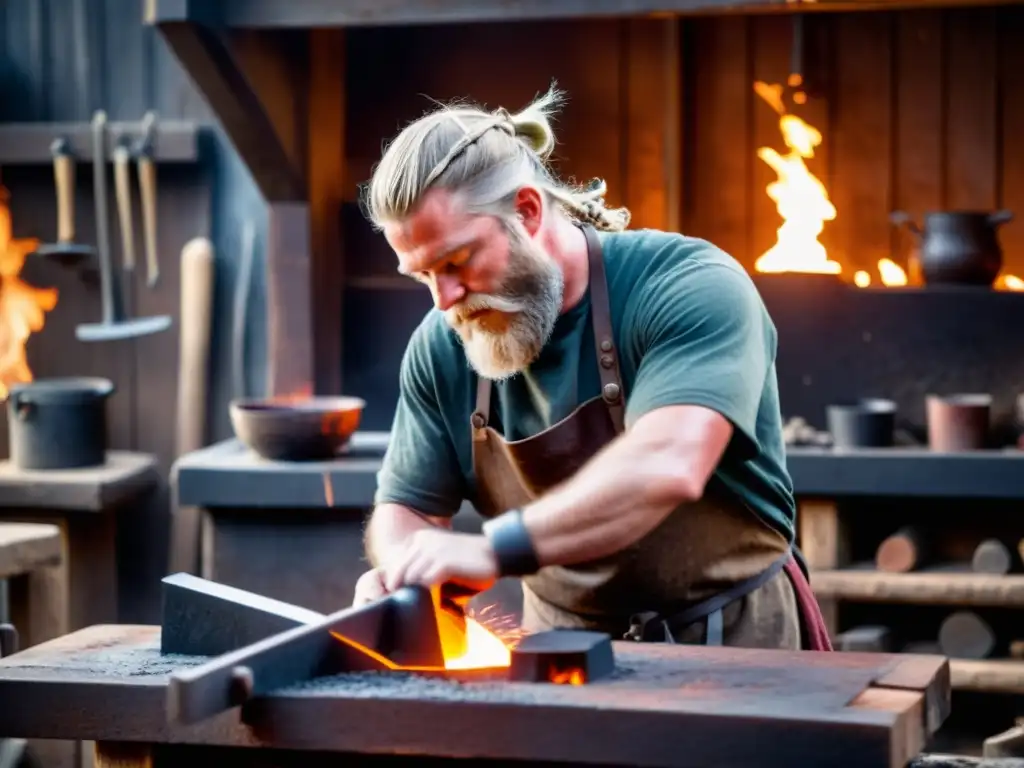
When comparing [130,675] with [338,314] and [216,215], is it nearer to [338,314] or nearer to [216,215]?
[338,314]

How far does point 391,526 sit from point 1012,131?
3.50 meters

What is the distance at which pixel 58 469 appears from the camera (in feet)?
20.2

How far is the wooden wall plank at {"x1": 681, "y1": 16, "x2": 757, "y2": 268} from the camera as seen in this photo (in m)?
6.18

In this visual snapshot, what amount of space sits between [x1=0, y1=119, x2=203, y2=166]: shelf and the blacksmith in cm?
322

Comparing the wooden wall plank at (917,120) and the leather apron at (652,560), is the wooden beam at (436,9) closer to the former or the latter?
the wooden wall plank at (917,120)

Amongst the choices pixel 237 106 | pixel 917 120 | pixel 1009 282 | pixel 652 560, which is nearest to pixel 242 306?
pixel 237 106

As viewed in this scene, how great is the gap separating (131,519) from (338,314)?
133cm

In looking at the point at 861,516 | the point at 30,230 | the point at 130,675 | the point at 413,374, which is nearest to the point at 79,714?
the point at 130,675

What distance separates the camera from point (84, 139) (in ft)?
21.7

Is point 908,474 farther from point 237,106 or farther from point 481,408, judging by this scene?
point 237,106

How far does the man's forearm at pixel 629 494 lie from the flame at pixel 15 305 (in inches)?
172

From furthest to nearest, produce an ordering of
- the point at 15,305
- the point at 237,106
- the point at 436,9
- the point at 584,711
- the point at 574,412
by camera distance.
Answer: the point at 15,305 → the point at 237,106 → the point at 436,9 → the point at 574,412 → the point at 584,711

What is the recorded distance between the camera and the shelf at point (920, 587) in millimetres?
5438

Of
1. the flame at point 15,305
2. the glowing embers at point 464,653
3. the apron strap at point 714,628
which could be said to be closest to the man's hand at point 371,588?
the glowing embers at point 464,653
